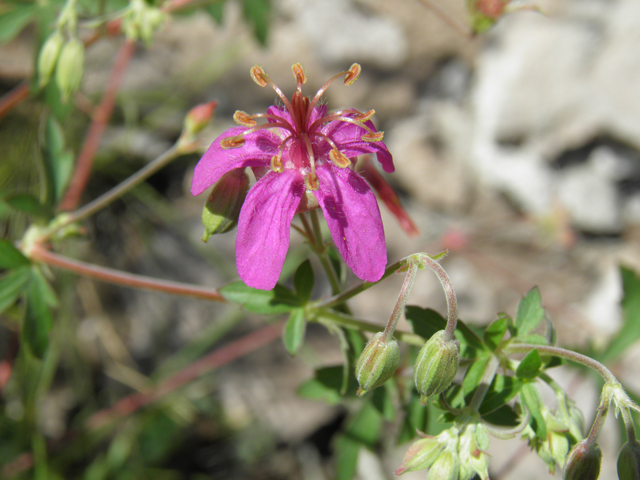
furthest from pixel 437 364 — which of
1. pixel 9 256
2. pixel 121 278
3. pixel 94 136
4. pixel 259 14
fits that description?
pixel 94 136

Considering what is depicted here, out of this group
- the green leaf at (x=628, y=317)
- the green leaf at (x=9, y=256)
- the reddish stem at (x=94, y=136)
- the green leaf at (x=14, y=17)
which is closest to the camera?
the green leaf at (x=9, y=256)

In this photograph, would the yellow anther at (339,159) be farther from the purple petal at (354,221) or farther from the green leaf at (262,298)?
the green leaf at (262,298)

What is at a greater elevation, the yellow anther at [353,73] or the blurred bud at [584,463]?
the yellow anther at [353,73]

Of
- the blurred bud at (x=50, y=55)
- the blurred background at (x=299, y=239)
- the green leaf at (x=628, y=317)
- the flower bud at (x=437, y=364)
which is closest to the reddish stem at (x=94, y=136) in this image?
the blurred background at (x=299, y=239)

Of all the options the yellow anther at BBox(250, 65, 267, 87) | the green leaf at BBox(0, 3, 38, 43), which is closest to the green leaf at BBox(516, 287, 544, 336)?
the yellow anther at BBox(250, 65, 267, 87)

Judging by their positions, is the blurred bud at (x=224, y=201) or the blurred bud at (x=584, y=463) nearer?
the blurred bud at (x=584, y=463)

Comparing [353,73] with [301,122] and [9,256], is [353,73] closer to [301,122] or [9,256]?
[301,122]

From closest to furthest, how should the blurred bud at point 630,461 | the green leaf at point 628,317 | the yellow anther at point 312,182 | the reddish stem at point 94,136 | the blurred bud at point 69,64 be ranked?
the blurred bud at point 630,461, the yellow anther at point 312,182, the blurred bud at point 69,64, the green leaf at point 628,317, the reddish stem at point 94,136
